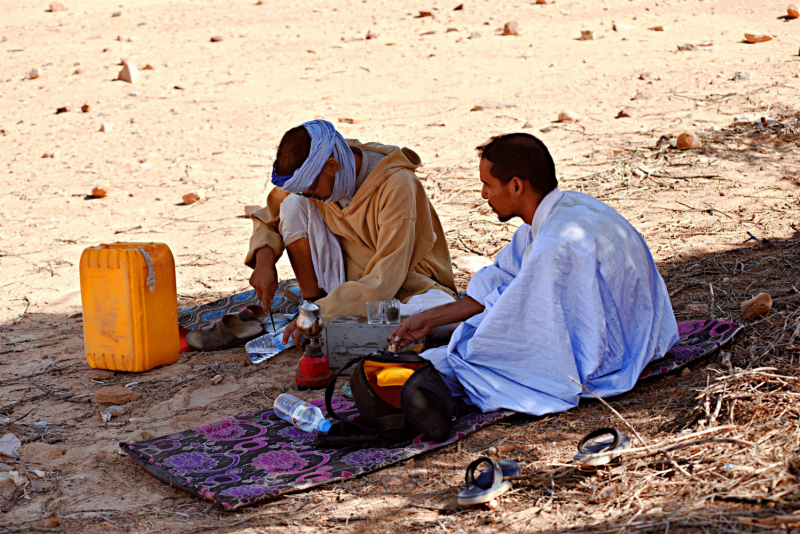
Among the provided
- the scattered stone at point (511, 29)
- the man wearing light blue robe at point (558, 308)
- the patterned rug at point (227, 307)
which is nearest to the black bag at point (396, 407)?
the man wearing light blue robe at point (558, 308)

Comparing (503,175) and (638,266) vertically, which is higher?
(503,175)

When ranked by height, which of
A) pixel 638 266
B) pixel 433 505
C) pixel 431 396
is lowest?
pixel 433 505

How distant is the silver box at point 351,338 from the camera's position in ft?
12.9

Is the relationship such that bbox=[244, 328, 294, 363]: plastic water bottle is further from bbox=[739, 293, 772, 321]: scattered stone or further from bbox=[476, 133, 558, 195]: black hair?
bbox=[739, 293, 772, 321]: scattered stone

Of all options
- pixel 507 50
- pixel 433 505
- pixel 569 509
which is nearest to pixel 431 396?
pixel 433 505

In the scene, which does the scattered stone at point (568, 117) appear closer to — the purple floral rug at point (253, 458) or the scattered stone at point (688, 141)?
the scattered stone at point (688, 141)

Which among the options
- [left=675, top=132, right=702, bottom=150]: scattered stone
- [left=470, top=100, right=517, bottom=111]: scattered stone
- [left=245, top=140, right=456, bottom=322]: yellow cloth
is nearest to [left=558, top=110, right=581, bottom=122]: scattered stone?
[left=470, top=100, right=517, bottom=111]: scattered stone

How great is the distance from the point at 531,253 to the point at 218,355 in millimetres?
2250

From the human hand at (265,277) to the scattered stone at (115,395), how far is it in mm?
987

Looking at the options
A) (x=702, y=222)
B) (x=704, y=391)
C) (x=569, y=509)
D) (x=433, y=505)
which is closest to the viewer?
(x=569, y=509)

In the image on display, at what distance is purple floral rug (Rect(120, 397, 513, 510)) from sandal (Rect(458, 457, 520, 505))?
42cm

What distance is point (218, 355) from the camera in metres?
4.53

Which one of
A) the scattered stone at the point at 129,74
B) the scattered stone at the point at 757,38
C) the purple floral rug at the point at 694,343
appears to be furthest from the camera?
the scattered stone at the point at 129,74

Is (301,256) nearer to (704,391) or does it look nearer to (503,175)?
(503,175)
